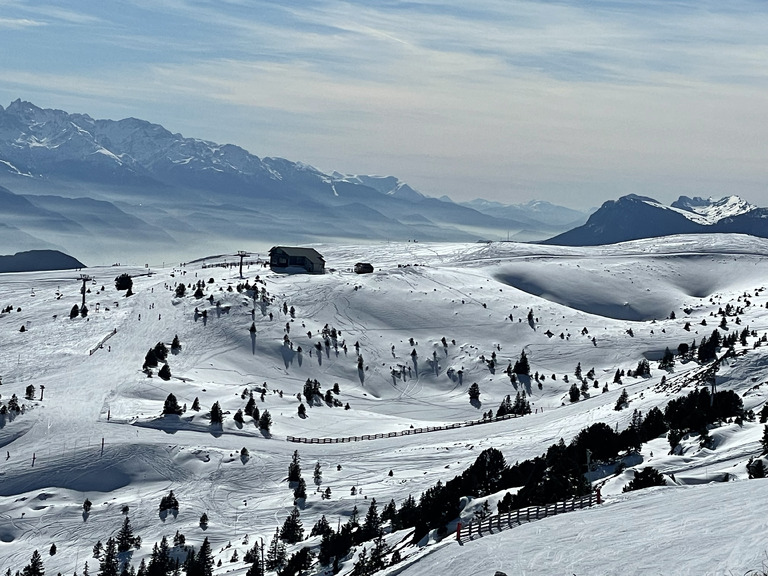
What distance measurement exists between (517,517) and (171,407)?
3662cm

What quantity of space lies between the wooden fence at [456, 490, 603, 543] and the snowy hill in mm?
696

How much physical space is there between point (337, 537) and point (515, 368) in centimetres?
4760

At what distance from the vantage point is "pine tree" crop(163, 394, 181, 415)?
2506 inches

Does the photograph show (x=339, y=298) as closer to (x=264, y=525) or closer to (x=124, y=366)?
(x=124, y=366)

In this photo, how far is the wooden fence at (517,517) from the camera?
3150 cm

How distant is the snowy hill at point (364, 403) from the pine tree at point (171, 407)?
23.9 inches

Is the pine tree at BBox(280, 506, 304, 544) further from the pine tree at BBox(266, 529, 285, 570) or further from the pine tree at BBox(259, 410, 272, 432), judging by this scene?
the pine tree at BBox(259, 410, 272, 432)

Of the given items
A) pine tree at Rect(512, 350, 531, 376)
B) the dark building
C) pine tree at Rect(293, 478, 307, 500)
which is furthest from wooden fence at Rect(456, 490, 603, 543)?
the dark building

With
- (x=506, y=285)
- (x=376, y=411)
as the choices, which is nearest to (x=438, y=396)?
A: (x=376, y=411)

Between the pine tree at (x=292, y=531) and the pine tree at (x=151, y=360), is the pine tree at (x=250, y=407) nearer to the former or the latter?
the pine tree at (x=151, y=360)

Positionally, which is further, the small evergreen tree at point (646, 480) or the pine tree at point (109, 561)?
the pine tree at point (109, 561)

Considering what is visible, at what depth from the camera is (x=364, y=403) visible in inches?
3034

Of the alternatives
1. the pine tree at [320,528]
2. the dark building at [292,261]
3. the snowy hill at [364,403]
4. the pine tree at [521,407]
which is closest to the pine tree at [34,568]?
the snowy hill at [364,403]

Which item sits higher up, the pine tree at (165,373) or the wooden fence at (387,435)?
the pine tree at (165,373)
